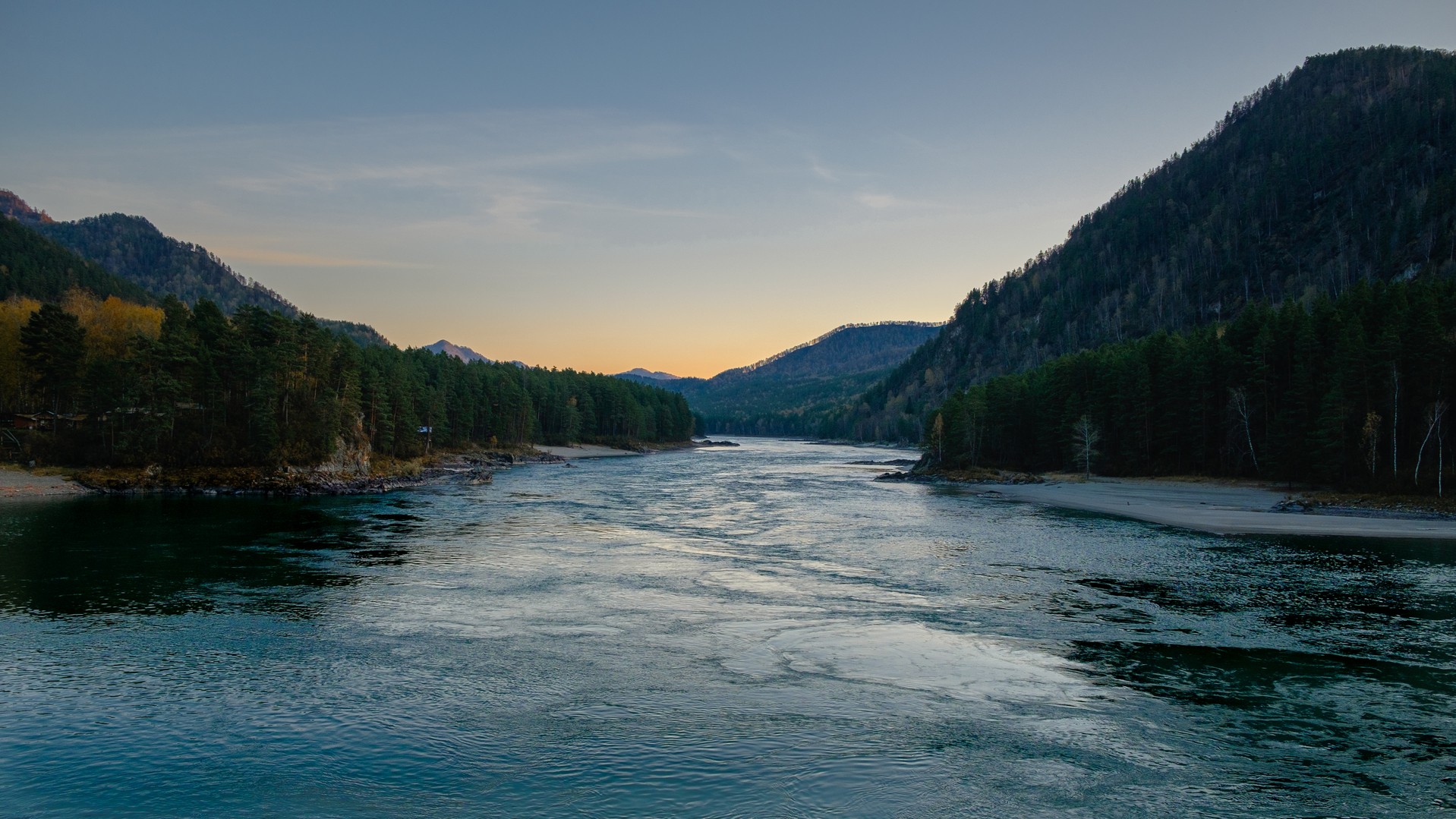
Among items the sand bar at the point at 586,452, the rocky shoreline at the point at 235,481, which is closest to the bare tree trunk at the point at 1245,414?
the rocky shoreline at the point at 235,481

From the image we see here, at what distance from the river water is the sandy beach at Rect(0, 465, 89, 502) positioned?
30.1 metres

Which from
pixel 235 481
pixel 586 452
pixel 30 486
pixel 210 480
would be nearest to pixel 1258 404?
pixel 235 481

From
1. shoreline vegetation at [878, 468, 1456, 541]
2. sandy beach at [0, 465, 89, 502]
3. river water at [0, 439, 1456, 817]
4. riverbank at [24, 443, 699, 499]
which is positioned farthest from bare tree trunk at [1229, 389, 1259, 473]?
sandy beach at [0, 465, 89, 502]

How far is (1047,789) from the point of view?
14227 mm

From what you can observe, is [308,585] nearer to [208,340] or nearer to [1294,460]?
[208,340]

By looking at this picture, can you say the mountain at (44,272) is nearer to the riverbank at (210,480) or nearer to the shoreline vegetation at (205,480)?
the shoreline vegetation at (205,480)

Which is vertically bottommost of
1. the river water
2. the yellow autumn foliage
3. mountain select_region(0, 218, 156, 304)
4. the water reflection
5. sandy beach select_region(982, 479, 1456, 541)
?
the water reflection

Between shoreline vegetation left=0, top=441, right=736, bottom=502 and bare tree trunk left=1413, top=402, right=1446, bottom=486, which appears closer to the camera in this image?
bare tree trunk left=1413, top=402, right=1446, bottom=486

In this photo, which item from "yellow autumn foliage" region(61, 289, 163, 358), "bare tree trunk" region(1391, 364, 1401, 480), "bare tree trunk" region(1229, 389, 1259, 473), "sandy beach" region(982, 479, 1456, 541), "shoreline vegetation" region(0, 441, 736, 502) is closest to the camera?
"sandy beach" region(982, 479, 1456, 541)

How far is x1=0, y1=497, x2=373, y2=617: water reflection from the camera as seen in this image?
29391mm

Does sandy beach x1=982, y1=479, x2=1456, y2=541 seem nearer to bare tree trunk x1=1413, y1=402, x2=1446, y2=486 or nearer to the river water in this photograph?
the river water

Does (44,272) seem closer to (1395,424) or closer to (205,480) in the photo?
(205,480)

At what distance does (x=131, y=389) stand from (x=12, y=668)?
6463 centimetres

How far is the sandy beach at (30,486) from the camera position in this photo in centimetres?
6512
